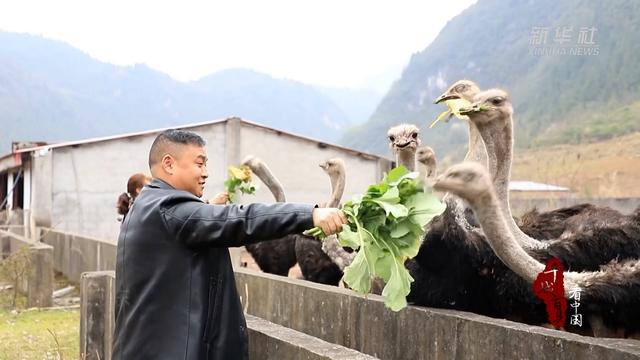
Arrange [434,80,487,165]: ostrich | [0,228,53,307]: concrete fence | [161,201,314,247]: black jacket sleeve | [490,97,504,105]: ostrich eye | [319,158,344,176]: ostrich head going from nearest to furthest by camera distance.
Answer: [161,201,314,247]: black jacket sleeve < [490,97,504,105]: ostrich eye < [434,80,487,165]: ostrich < [319,158,344,176]: ostrich head < [0,228,53,307]: concrete fence

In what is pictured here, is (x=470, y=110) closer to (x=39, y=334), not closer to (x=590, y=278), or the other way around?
(x=590, y=278)

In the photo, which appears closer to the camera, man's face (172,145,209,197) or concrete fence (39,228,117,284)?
man's face (172,145,209,197)

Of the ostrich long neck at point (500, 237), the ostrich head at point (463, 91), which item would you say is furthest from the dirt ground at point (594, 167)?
the ostrich long neck at point (500, 237)

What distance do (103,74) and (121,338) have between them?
167 meters

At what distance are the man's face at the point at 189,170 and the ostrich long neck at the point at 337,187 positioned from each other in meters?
4.29

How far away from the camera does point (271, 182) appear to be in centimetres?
902

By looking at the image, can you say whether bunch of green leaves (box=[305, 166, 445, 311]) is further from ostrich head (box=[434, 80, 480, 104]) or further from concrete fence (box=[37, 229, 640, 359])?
ostrich head (box=[434, 80, 480, 104])

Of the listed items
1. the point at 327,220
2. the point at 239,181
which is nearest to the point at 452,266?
the point at 327,220

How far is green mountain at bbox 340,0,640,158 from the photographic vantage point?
105ft

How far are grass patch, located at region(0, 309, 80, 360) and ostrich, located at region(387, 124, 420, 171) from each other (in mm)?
2528

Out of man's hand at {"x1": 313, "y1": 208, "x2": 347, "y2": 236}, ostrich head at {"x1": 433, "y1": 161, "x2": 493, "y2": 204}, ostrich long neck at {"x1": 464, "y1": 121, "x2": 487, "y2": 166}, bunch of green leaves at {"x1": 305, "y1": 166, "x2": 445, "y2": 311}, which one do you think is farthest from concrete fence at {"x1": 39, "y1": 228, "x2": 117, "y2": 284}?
man's hand at {"x1": 313, "y1": 208, "x2": 347, "y2": 236}

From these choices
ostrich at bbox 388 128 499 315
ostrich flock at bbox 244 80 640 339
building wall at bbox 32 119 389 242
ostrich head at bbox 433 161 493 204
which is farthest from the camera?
building wall at bbox 32 119 389 242

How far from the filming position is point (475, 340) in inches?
148

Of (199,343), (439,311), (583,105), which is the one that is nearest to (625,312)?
(439,311)
